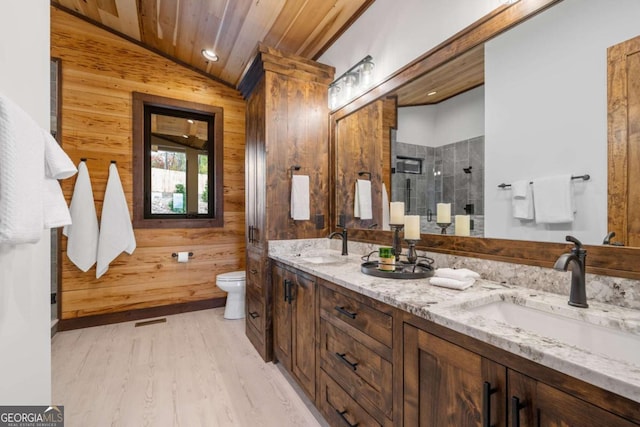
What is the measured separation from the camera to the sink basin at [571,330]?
2.59ft

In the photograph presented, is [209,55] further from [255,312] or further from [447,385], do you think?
[447,385]

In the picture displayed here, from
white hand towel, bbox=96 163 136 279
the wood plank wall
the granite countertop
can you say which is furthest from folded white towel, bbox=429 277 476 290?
white hand towel, bbox=96 163 136 279

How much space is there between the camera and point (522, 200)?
1228 mm

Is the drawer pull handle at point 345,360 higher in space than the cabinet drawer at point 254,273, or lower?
lower

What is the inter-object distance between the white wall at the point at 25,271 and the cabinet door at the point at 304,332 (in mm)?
1103

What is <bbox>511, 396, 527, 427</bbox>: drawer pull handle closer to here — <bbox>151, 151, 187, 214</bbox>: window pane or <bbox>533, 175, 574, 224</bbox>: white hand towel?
<bbox>533, 175, 574, 224</bbox>: white hand towel

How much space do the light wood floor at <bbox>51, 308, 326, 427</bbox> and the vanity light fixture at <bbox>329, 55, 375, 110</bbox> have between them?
2199 mm

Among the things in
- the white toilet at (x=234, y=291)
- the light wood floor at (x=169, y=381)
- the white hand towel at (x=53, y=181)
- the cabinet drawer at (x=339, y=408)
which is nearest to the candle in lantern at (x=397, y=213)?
the cabinet drawer at (x=339, y=408)

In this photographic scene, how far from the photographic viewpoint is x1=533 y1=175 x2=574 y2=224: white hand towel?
1.08 metres

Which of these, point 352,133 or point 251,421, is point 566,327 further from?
point 352,133

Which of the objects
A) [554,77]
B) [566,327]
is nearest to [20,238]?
[566,327]

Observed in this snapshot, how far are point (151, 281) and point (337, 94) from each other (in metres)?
2.76

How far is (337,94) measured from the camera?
244 cm

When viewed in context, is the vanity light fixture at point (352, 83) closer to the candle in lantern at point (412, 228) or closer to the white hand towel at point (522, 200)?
the candle in lantern at point (412, 228)
